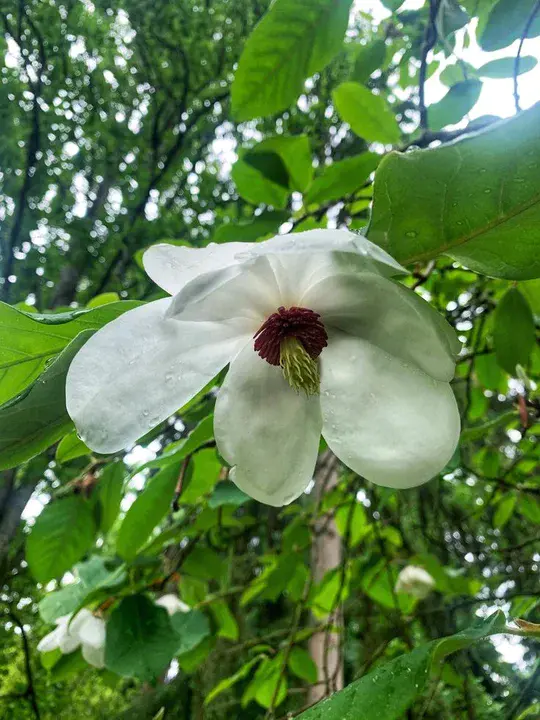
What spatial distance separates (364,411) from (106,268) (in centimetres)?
221

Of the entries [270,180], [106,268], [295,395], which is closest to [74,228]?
[106,268]

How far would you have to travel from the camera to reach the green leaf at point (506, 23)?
0.52 metres

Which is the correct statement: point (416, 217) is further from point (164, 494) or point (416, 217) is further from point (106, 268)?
point (106, 268)

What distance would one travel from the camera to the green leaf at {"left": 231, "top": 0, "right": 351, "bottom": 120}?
562 millimetres

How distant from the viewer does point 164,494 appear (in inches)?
27.9

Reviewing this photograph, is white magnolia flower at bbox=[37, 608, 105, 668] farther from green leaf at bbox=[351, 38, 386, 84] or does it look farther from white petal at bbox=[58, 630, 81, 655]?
green leaf at bbox=[351, 38, 386, 84]

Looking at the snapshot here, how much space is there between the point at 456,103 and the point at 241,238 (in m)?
0.28

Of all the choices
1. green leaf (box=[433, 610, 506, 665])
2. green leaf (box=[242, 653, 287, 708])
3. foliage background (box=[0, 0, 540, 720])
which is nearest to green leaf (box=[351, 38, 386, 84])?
foliage background (box=[0, 0, 540, 720])

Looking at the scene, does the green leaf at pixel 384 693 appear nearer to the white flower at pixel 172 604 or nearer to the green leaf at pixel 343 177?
the green leaf at pixel 343 177

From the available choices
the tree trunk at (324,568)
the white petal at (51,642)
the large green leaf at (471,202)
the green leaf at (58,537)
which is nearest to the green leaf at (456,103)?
the large green leaf at (471,202)

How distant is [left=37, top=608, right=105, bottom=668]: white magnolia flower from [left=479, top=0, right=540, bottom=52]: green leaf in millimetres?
880

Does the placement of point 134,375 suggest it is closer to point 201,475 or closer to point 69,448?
point 69,448

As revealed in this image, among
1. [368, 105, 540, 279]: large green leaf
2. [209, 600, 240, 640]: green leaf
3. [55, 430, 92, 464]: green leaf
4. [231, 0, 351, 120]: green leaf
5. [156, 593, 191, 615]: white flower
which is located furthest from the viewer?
[209, 600, 240, 640]: green leaf

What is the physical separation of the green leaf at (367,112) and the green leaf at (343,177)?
0.10 m
